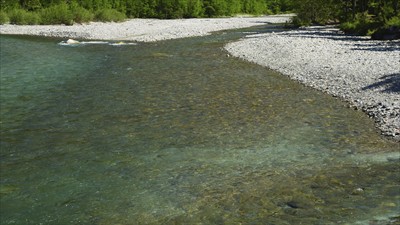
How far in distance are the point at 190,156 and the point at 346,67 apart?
16357 millimetres

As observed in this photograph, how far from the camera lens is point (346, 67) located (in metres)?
26.2

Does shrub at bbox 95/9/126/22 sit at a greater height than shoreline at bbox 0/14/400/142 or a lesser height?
greater

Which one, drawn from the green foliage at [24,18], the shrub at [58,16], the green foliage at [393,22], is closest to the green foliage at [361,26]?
the green foliage at [393,22]

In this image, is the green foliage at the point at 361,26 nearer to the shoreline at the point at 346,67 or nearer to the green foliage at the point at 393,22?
the green foliage at the point at 393,22

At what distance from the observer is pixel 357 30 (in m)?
49.4

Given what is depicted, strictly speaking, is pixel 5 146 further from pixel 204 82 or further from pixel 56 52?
pixel 56 52

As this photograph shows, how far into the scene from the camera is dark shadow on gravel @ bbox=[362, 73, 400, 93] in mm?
20094

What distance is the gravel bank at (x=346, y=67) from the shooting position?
18.3 m

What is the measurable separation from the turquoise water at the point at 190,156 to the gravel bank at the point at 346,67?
39.8 inches

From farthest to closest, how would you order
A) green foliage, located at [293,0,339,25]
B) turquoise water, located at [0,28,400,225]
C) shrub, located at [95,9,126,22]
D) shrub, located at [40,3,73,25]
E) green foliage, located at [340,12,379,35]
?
shrub, located at [95,9,126,22] < shrub, located at [40,3,73,25] < green foliage, located at [293,0,339,25] < green foliage, located at [340,12,379,35] < turquoise water, located at [0,28,400,225]

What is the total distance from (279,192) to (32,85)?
1869 cm

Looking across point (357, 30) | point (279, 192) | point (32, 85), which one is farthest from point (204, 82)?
point (357, 30)

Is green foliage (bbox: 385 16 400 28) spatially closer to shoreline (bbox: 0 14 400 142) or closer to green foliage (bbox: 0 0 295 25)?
shoreline (bbox: 0 14 400 142)

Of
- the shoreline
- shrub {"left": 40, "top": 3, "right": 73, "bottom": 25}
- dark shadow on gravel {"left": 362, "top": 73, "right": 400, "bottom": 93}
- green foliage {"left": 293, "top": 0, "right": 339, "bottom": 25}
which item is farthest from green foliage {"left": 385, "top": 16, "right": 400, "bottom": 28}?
shrub {"left": 40, "top": 3, "right": 73, "bottom": 25}
